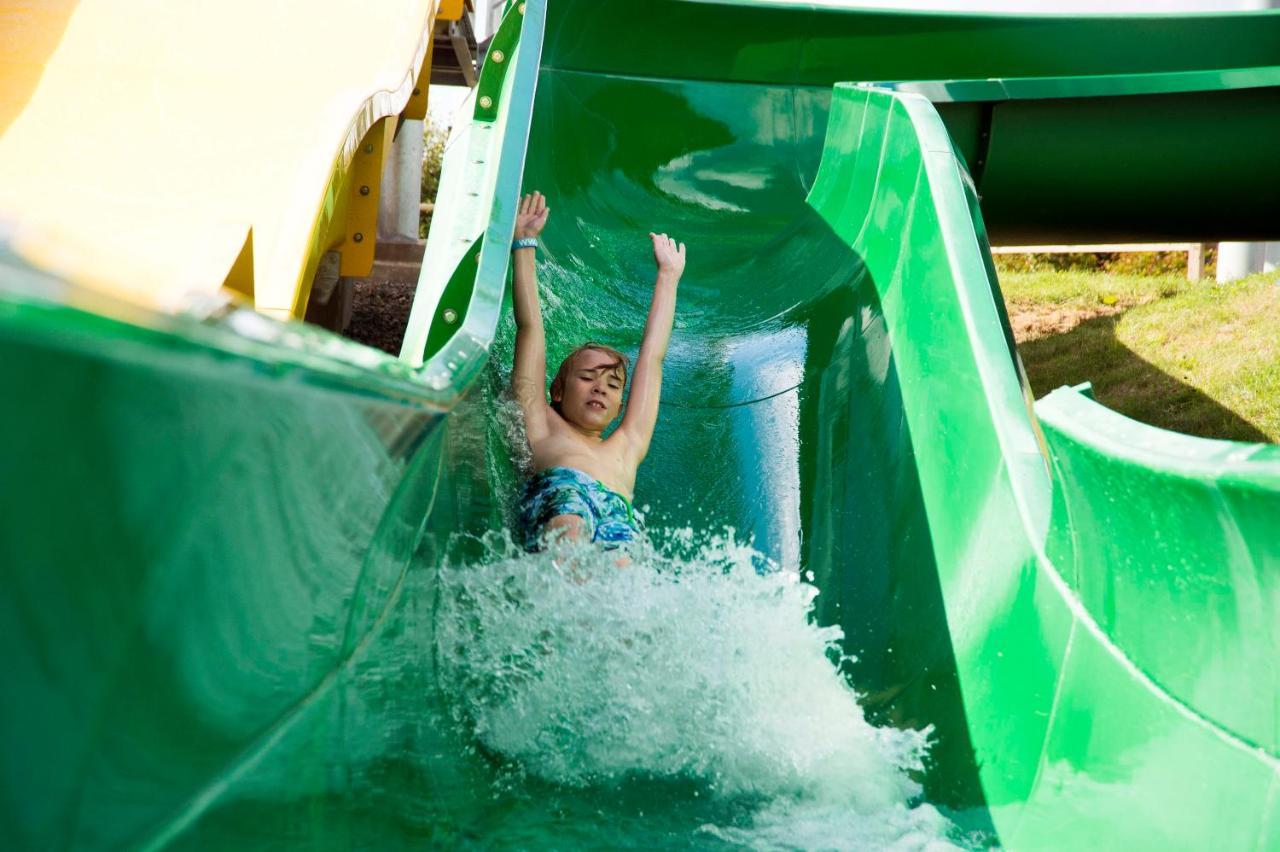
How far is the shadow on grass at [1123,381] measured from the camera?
15.4ft

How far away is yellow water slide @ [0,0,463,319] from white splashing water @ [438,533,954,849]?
1.16 m

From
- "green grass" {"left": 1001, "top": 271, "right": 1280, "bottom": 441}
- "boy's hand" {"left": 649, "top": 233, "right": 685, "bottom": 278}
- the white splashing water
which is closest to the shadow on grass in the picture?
"green grass" {"left": 1001, "top": 271, "right": 1280, "bottom": 441}

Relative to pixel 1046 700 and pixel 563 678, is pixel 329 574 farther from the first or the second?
pixel 1046 700

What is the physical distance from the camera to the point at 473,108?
3023mm

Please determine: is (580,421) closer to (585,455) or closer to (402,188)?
(585,455)

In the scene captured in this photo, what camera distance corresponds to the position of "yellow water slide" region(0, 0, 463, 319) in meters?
3.05

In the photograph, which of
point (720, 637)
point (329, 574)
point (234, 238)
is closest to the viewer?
point (329, 574)

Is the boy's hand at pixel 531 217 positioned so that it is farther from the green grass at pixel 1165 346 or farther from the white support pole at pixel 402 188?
the white support pole at pixel 402 188

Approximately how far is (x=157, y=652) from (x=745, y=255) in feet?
11.5

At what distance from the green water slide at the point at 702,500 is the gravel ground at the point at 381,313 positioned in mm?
1779

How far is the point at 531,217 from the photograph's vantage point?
117 inches

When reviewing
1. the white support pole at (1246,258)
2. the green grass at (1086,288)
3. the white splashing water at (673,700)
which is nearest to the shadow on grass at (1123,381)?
the green grass at (1086,288)

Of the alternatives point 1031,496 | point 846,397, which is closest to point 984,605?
point 1031,496

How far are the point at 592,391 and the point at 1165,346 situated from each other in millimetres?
3700
